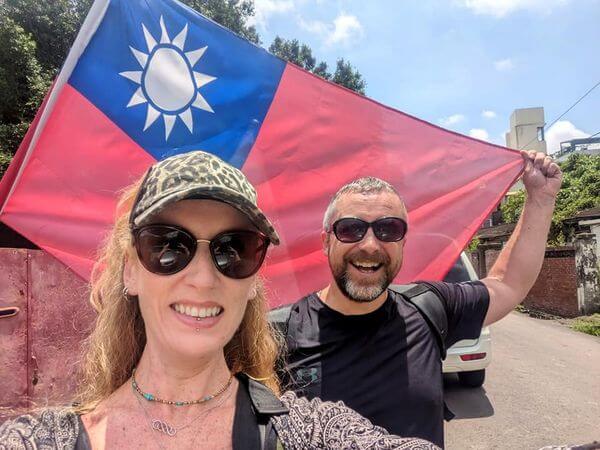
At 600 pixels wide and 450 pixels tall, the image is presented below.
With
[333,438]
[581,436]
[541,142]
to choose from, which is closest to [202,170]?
[333,438]

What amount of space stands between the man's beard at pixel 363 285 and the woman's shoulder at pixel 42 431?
1.19 metres

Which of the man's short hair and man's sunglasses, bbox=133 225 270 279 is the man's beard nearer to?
the man's short hair

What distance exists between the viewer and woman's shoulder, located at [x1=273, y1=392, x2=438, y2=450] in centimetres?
123

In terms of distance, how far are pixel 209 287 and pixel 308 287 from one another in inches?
68.8

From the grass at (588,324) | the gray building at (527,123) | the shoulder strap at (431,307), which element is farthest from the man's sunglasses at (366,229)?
the gray building at (527,123)

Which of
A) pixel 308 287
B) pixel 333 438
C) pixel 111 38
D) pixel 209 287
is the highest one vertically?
pixel 111 38

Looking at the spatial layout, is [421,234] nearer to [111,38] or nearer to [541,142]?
[111,38]

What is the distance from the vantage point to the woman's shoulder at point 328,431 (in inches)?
48.5

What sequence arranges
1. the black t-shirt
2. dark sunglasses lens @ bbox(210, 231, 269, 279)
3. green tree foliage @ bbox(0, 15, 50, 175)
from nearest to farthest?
dark sunglasses lens @ bbox(210, 231, 269, 279) → the black t-shirt → green tree foliage @ bbox(0, 15, 50, 175)

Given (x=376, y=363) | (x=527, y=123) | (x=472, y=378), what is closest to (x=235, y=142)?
(x=376, y=363)

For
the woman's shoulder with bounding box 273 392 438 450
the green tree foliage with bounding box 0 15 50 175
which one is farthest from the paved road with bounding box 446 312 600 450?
the green tree foliage with bounding box 0 15 50 175

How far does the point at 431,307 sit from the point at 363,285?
37 centimetres

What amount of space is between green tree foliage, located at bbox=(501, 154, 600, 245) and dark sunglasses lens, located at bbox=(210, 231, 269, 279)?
17.1 m

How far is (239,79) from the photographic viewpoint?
308 centimetres
